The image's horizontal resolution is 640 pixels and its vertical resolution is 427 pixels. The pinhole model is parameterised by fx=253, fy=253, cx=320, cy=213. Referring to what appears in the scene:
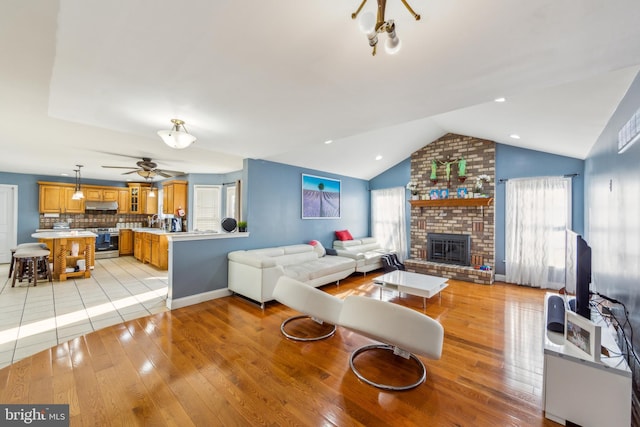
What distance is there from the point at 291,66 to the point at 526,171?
545cm

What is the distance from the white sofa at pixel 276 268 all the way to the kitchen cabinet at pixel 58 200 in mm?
6139

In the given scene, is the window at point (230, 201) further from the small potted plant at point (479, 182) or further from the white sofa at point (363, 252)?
the small potted plant at point (479, 182)

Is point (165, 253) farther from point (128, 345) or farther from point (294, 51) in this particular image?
point (294, 51)

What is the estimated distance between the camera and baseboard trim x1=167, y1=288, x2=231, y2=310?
3646mm

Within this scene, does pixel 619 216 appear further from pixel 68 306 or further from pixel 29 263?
pixel 29 263

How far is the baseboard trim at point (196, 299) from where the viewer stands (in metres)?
3.65

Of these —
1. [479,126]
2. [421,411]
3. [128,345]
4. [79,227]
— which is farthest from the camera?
[79,227]

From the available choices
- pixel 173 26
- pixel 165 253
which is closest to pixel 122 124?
pixel 173 26

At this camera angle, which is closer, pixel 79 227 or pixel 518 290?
pixel 518 290

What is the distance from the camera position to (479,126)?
453 centimetres

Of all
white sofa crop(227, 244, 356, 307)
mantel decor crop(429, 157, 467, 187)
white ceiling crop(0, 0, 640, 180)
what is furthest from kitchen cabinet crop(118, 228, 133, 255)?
mantel decor crop(429, 157, 467, 187)

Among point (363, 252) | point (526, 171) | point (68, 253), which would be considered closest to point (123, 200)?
point (68, 253)

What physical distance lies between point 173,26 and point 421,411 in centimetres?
291

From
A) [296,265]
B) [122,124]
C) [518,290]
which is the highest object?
[122,124]
